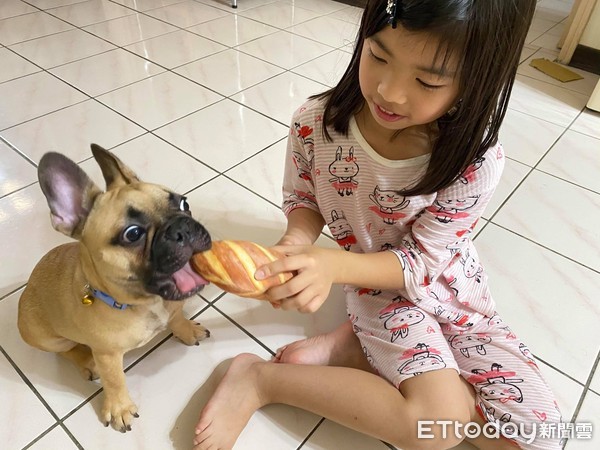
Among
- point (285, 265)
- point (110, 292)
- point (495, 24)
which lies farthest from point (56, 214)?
point (495, 24)

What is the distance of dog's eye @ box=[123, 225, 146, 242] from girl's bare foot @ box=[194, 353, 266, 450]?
1.08 feet

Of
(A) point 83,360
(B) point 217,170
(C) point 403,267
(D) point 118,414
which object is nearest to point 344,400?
(C) point 403,267

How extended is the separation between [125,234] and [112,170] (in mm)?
133

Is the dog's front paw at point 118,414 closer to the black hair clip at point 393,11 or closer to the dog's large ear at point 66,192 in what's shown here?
the dog's large ear at point 66,192

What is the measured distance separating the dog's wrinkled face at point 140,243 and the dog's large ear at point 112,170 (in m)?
0.06

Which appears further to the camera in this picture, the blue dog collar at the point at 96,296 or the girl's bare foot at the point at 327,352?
the girl's bare foot at the point at 327,352

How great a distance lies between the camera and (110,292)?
664 millimetres

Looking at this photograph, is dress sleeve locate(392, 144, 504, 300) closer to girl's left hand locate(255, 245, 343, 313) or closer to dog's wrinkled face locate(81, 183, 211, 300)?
girl's left hand locate(255, 245, 343, 313)

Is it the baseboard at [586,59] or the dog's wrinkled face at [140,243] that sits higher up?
the baseboard at [586,59]

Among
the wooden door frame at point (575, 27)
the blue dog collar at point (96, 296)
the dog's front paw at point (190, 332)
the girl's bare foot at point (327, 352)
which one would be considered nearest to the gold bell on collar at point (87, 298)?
the blue dog collar at point (96, 296)

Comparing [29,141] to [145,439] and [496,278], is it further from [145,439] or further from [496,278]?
[496,278]

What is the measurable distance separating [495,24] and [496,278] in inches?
27.0

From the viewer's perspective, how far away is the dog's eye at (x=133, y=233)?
24.6 inches

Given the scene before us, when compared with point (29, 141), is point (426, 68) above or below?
above
